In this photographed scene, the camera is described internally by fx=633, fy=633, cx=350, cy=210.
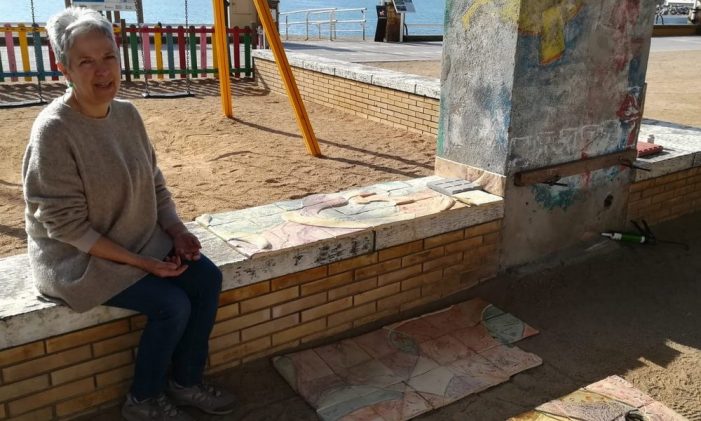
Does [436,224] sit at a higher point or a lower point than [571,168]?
lower

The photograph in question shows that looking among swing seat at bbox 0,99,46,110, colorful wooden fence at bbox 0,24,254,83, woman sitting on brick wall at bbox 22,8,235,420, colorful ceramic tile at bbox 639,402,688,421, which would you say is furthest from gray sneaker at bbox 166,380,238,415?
colorful wooden fence at bbox 0,24,254,83

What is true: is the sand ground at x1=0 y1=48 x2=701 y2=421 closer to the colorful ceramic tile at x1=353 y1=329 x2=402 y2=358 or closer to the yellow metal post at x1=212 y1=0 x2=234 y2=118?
the yellow metal post at x1=212 y1=0 x2=234 y2=118

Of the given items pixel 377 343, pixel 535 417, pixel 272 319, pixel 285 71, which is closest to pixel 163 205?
pixel 272 319

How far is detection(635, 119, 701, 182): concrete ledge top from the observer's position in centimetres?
474

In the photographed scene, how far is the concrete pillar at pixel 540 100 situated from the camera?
3695mm

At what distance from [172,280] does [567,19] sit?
273cm

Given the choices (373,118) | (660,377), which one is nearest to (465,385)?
(660,377)

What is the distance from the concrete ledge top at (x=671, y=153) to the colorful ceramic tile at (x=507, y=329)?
1.75 meters

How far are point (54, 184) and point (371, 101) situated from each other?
22.4ft

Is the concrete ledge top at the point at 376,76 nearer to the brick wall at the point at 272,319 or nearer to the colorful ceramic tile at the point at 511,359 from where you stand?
the brick wall at the point at 272,319

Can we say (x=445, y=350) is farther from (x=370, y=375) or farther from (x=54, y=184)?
(x=54, y=184)

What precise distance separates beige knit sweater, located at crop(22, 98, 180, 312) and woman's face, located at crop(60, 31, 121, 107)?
89 mm

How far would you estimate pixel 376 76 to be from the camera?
8547mm

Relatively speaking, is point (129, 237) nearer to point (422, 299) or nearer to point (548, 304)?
point (422, 299)
